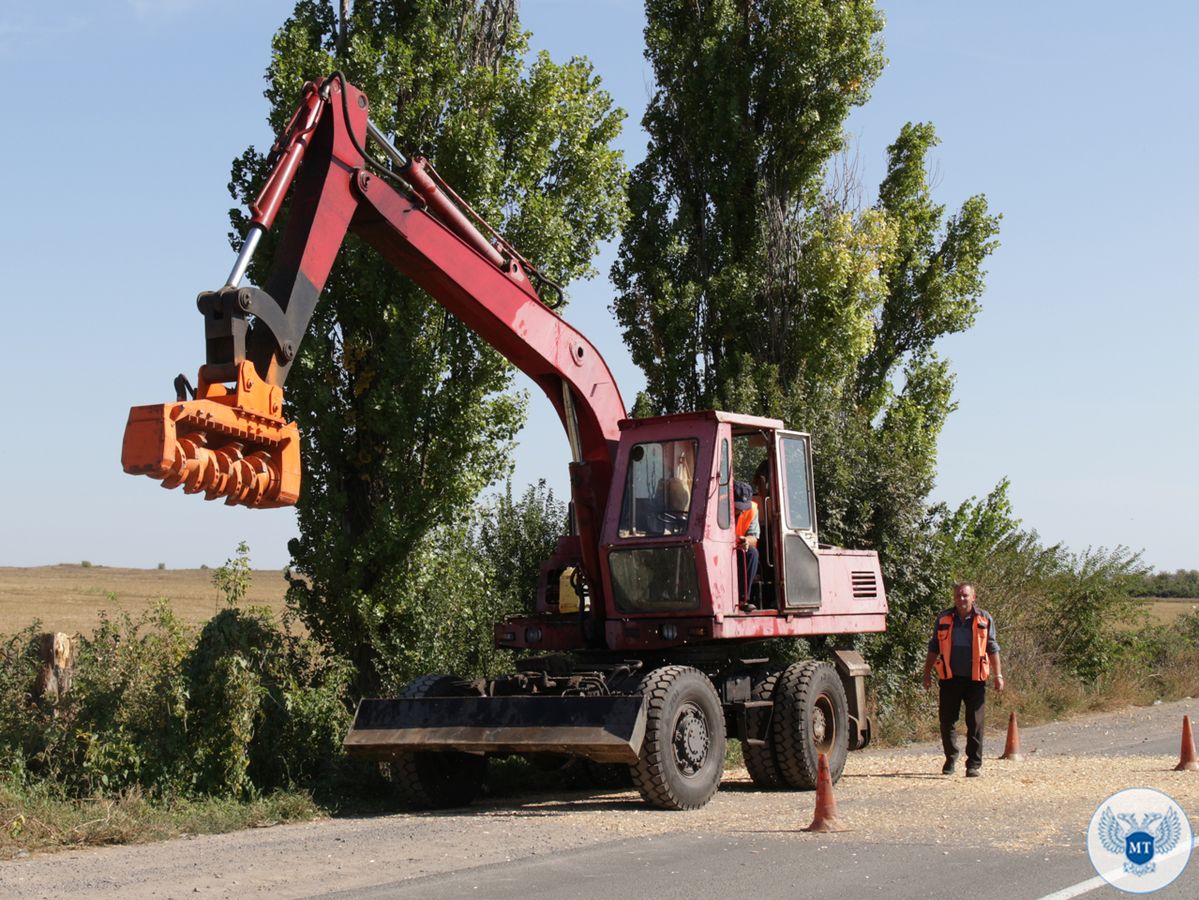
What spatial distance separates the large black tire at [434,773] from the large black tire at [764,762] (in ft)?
8.44

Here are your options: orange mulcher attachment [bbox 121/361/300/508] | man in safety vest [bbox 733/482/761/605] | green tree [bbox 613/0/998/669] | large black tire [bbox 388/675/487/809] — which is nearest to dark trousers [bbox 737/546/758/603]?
man in safety vest [bbox 733/482/761/605]

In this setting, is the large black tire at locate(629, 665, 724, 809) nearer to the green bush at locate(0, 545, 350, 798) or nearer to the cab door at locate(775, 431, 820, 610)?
the cab door at locate(775, 431, 820, 610)

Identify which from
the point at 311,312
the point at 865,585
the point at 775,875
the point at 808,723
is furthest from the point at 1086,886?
the point at 865,585

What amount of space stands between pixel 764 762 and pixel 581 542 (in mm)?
2752

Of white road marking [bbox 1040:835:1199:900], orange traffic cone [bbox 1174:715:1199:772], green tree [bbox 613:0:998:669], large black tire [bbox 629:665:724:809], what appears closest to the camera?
white road marking [bbox 1040:835:1199:900]

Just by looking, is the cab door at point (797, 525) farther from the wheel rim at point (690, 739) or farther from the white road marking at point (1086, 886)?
the white road marking at point (1086, 886)

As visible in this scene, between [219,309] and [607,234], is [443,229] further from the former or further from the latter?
[607,234]

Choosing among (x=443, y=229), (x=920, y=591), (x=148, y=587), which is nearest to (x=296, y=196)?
(x=443, y=229)

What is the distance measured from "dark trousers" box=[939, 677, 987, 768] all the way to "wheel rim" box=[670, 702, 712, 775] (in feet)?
11.1

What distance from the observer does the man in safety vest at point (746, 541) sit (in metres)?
13.6

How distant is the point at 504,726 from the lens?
1198 cm

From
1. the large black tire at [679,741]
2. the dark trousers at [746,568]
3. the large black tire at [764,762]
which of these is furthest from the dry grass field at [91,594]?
the large black tire at [764,762]

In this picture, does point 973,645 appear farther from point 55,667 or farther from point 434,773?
point 55,667

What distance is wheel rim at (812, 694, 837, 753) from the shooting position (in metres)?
14.3
